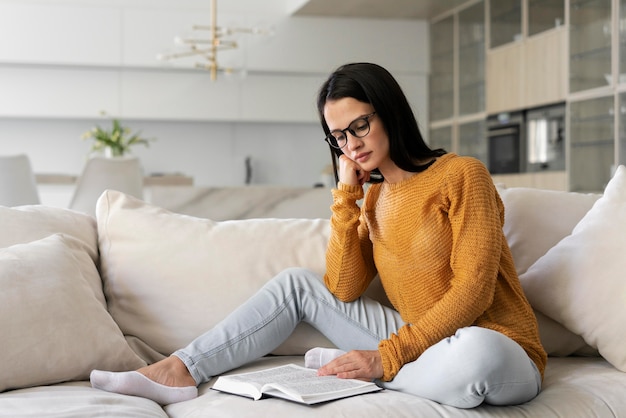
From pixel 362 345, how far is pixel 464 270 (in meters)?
0.40

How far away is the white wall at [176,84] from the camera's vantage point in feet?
23.0

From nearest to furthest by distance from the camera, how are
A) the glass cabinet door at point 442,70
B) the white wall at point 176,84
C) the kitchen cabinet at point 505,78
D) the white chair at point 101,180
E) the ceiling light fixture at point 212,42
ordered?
the white chair at point 101,180, the ceiling light fixture at point 212,42, the kitchen cabinet at point 505,78, the white wall at point 176,84, the glass cabinet door at point 442,70

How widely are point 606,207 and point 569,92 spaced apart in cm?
392

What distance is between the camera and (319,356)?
1952 mm

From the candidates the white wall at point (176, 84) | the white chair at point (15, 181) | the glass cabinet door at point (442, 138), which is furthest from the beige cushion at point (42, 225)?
the glass cabinet door at point (442, 138)

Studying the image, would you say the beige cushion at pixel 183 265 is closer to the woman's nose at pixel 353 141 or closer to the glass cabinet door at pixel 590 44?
the woman's nose at pixel 353 141

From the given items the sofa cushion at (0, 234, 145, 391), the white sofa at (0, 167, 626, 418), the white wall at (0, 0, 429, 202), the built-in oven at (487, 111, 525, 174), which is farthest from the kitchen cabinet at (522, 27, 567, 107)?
the sofa cushion at (0, 234, 145, 391)

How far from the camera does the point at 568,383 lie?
184 centimetres

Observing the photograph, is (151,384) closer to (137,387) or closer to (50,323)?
(137,387)

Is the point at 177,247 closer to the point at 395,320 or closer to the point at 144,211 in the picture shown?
the point at 144,211

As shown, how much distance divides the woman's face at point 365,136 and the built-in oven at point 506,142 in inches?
184

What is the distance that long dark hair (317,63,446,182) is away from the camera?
6.22ft

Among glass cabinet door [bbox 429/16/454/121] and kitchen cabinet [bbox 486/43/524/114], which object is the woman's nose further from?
glass cabinet door [bbox 429/16/454/121]

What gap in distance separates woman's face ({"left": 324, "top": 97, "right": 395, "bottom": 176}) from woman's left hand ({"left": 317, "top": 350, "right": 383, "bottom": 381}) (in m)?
0.45
